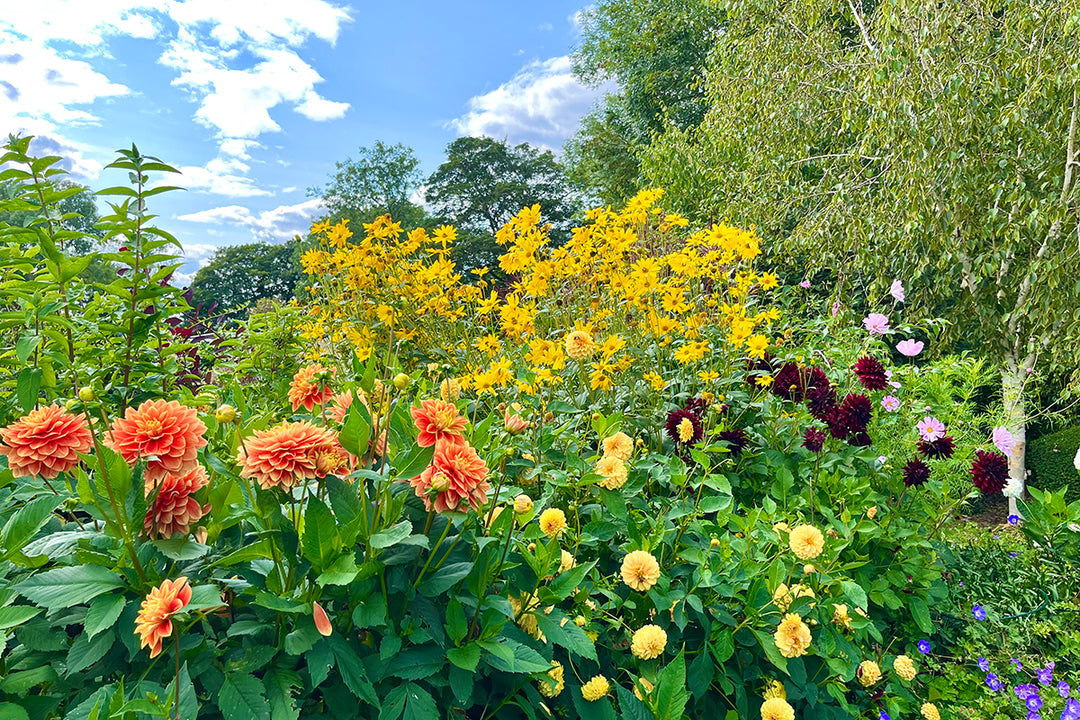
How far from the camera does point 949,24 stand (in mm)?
4652

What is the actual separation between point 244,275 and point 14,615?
94.2ft

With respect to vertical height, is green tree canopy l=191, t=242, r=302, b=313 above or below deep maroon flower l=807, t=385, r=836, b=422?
above

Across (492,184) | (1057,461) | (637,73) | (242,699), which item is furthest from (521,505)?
(492,184)

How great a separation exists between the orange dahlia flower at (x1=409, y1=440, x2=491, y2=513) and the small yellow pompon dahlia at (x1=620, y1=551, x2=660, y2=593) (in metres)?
0.45

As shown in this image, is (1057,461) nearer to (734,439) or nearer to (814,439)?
(814,439)

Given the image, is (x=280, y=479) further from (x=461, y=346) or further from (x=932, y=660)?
(x=461, y=346)

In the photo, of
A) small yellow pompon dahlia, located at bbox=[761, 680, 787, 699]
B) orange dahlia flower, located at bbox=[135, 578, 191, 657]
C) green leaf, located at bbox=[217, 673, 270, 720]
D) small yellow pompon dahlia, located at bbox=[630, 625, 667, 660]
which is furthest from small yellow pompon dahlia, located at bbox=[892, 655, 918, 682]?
orange dahlia flower, located at bbox=[135, 578, 191, 657]

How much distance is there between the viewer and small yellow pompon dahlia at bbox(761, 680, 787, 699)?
1208 millimetres

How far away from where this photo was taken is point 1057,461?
628cm

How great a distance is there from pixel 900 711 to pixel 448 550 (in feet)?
4.28

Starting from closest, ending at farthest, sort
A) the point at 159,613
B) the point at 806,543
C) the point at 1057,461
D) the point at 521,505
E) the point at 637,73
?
the point at 159,613, the point at 521,505, the point at 806,543, the point at 1057,461, the point at 637,73

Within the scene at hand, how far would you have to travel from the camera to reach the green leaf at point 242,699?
0.69 m

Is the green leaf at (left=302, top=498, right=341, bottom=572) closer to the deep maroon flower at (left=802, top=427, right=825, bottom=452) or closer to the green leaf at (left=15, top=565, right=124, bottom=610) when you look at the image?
the green leaf at (left=15, top=565, right=124, bottom=610)

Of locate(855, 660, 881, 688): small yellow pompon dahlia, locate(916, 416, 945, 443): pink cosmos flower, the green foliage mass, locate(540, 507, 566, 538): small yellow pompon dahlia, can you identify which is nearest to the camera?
locate(540, 507, 566, 538): small yellow pompon dahlia
